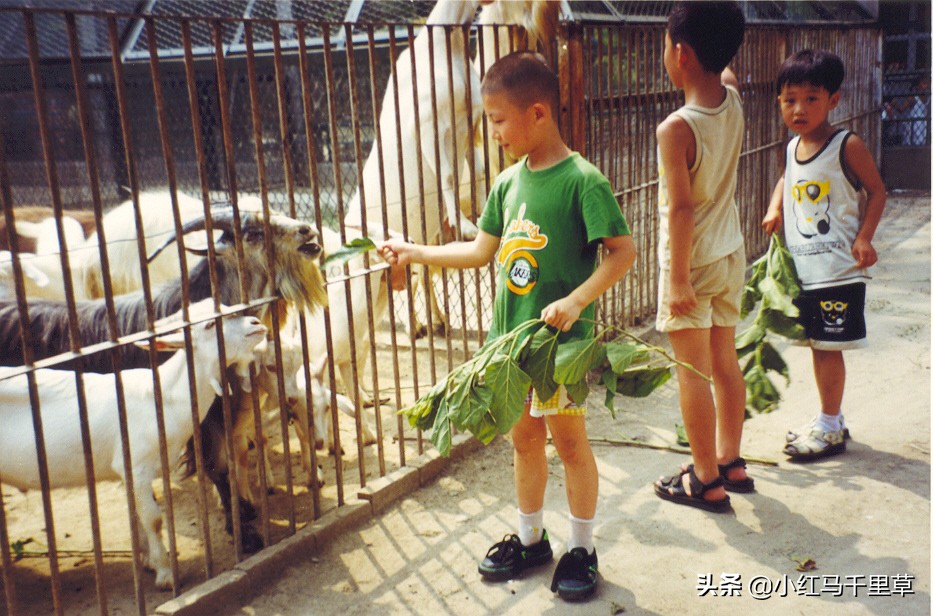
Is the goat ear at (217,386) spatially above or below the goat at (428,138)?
below

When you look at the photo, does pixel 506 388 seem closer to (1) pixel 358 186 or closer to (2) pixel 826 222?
(1) pixel 358 186

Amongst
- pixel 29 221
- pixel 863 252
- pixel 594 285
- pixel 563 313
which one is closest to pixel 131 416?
pixel 563 313

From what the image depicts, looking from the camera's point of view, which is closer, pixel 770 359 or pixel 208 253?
pixel 208 253

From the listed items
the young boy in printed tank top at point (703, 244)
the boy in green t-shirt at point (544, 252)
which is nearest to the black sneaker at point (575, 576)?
the boy in green t-shirt at point (544, 252)

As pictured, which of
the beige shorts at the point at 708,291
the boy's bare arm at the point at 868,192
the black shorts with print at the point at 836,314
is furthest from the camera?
the black shorts with print at the point at 836,314

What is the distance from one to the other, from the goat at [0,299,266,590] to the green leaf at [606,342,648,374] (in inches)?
50.9

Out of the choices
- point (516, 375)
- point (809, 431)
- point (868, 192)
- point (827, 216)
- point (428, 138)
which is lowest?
point (809, 431)

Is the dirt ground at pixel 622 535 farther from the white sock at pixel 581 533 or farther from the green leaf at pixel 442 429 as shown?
the green leaf at pixel 442 429

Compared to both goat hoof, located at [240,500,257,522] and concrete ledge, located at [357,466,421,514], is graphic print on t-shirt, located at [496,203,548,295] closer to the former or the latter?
concrete ledge, located at [357,466,421,514]

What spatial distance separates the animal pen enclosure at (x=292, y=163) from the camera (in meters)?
2.98

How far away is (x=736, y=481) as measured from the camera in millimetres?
3881

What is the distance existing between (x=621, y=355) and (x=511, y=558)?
91 centimetres

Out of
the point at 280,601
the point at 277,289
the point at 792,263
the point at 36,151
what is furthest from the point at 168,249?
the point at 36,151

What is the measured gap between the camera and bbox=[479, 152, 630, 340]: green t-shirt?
2.86 meters
